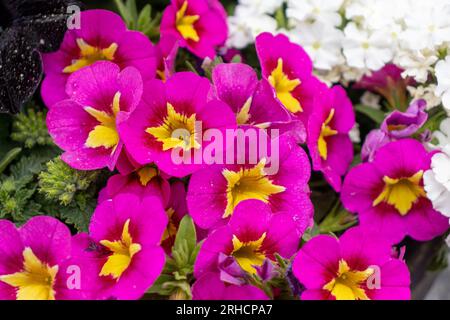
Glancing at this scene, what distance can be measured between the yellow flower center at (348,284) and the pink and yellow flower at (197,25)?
385 millimetres

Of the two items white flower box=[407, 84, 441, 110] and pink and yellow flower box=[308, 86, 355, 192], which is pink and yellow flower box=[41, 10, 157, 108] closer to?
pink and yellow flower box=[308, 86, 355, 192]

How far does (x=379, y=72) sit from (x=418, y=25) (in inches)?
7.2

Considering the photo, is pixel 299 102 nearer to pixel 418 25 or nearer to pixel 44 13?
pixel 418 25

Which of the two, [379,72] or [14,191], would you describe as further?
[379,72]

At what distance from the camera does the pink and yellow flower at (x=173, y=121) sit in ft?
2.33

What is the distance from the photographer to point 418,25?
2.91 feet

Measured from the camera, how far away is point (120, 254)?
72cm

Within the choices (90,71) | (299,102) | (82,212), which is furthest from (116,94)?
(299,102)

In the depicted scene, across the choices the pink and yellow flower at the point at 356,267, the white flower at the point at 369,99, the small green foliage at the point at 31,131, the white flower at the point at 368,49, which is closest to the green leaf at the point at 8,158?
the small green foliage at the point at 31,131

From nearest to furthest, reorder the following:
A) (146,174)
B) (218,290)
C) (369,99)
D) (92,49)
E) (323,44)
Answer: (218,290) → (146,174) → (92,49) → (323,44) → (369,99)

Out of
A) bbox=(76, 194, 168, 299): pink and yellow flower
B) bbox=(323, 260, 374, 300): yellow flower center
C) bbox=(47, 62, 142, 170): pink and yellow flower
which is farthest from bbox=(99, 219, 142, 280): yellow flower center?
bbox=(323, 260, 374, 300): yellow flower center

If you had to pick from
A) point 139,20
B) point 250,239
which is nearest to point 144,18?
point 139,20

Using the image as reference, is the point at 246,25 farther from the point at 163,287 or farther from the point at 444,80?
the point at 163,287

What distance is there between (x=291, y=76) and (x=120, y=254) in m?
0.35
